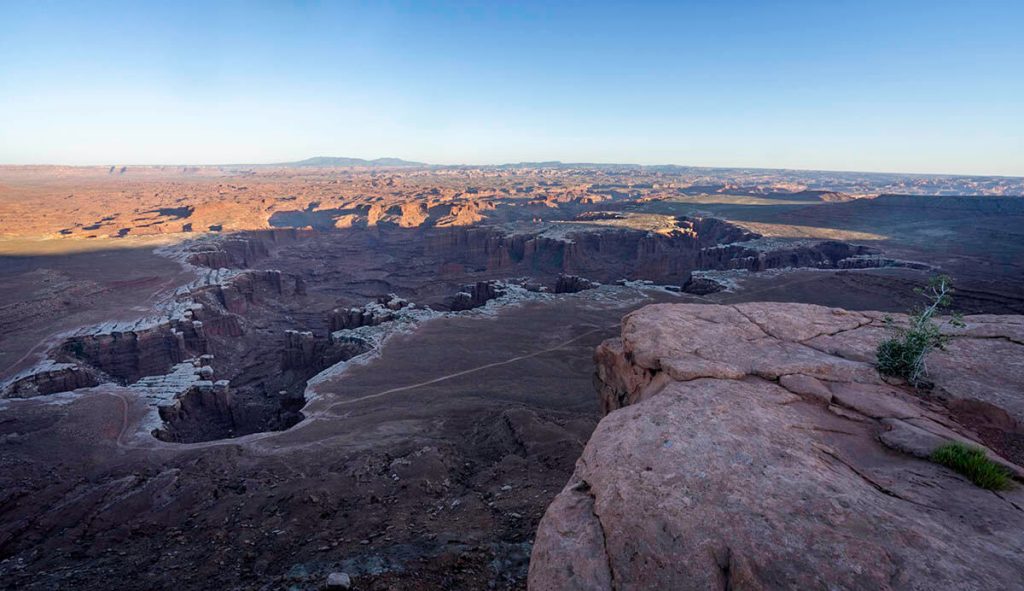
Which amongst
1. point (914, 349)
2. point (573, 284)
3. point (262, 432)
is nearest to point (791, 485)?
point (914, 349)

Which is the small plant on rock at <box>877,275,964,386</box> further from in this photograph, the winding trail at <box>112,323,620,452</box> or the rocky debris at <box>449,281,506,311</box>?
the rocky debris at <box>449,281,506,311</box>

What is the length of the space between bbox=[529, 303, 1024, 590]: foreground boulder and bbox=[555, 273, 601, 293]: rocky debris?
32020 millimetres

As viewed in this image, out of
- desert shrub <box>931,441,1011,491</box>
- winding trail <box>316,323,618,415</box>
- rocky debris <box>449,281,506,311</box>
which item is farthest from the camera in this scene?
rocky debris <box>449,281,506,311</box>

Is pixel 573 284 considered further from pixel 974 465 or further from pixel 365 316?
pixel 974 465

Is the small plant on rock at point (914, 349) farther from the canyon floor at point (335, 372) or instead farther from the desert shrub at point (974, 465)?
the desert shrub at point (974, 465)

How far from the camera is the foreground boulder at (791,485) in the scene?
436 centimetres

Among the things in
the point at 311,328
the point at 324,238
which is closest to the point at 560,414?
the point at 311,328

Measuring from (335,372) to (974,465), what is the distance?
74.2 ft

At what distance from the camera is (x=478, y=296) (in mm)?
42438

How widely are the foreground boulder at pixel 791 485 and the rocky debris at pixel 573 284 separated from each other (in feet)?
105

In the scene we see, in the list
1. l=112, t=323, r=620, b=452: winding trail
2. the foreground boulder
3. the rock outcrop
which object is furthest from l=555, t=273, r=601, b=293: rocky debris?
the foreground boulder

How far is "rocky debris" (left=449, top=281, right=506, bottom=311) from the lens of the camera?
4009 cm

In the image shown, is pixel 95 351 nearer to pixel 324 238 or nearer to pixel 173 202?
pixel 324 238

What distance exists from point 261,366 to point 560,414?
24164 mm
